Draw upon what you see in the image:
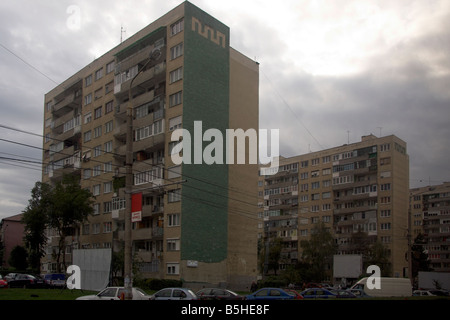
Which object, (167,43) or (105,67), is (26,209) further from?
(167,43)

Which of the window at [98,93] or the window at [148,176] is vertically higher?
the window at [98,93]

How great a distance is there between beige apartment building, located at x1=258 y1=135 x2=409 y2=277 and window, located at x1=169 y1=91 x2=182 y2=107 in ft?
161

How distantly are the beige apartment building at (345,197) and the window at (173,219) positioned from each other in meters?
46.5

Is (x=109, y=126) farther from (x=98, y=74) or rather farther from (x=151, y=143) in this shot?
(x=151, y=143)

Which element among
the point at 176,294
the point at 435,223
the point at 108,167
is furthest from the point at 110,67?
the point at 435,223

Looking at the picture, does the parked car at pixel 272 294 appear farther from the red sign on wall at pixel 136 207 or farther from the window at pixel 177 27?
the window at pixel 177 27

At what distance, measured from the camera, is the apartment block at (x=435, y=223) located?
117188mm

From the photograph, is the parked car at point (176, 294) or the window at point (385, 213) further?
the window at point (385, 213)

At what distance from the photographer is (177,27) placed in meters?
51.7

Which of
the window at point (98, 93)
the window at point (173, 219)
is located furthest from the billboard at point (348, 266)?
the window at point (98, 93)

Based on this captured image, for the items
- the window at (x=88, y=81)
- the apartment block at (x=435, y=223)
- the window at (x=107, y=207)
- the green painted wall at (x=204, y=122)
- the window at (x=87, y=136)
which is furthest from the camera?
the apartment block at (x=435, y=223)

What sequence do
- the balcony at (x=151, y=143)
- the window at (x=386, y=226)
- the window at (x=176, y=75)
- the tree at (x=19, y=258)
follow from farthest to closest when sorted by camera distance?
1. the tree at (x=19, y=258)
2. the window at (x=386, y=226)
3. the balcony at (x=151, y=143)
4. the window at (x=176, y=75)

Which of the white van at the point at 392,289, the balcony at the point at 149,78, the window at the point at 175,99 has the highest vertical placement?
the balcony at the point at 149,78

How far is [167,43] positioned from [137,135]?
35.7ft
